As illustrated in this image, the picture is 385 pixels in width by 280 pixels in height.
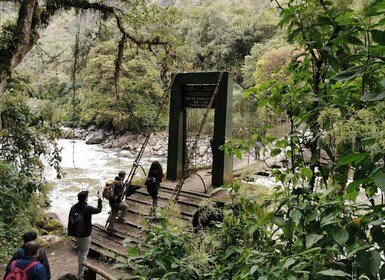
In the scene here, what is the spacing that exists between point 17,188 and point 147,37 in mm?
4279

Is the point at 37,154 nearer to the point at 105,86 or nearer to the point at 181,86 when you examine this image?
the point at 181,86

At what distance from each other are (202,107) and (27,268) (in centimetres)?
446

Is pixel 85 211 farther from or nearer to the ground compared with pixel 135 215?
farther from the ground

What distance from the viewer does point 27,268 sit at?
2.74m

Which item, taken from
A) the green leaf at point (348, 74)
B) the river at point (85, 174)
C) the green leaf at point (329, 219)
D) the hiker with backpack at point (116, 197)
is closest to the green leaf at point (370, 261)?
the green leaf at point (329, 219)

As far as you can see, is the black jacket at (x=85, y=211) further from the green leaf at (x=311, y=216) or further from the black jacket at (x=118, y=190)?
the green leaf at (x=311, y=216)

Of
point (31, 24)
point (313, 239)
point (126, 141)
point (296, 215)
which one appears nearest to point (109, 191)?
point (31, 24)

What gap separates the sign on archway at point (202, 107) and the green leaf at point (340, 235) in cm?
484

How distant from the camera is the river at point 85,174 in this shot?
10.8 m

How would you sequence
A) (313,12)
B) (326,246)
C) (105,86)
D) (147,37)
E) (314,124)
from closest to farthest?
(326,246), (314,124), (313,12), (147,37), (105,86)

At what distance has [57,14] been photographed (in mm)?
5809

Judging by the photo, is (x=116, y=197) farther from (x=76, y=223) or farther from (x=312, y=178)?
(x=312, y=178)

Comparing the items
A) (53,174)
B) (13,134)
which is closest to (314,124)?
(13,134)

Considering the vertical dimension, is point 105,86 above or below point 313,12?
above
